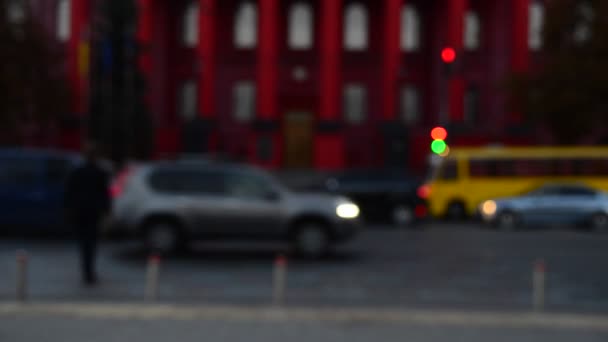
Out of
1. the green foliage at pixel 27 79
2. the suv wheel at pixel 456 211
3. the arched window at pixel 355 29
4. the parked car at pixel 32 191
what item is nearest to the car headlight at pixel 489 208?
the suv wheel at pixel 456 211

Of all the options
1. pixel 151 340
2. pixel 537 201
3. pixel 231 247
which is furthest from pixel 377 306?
pixel 537 201

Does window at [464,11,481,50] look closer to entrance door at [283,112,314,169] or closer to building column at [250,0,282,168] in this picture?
entrance door at [283,112,314,169]

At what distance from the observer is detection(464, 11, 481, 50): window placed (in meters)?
44.7

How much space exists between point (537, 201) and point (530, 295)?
14455 millimetres

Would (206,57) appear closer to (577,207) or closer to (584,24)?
(584,24)

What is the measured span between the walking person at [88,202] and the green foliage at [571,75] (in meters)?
24.8

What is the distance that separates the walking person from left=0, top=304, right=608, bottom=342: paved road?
82.8 inches

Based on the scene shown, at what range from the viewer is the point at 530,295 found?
11953mm

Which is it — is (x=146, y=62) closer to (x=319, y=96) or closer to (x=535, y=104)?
(x=319, y=96)

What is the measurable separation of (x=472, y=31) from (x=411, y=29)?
10.7ft

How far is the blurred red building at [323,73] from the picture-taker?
40.9 meters

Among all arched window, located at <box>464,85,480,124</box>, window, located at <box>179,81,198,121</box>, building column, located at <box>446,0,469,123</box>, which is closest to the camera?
building column, located at <box>446,0,469,123</box>

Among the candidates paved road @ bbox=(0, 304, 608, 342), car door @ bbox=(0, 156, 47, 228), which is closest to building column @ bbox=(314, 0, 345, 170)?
car door @ bbox=(0, 156, 47, 228)

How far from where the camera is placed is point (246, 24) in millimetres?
45344
